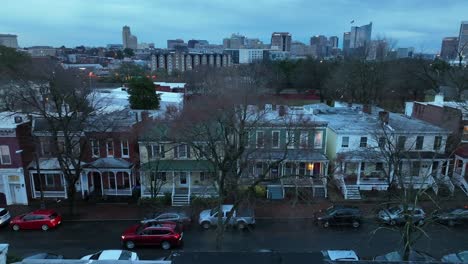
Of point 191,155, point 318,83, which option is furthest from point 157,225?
point 318,83

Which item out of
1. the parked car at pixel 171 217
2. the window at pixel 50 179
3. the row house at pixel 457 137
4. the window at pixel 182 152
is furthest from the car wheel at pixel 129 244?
the row house at pixel 457 137

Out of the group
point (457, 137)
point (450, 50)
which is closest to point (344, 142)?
point (457, 137)

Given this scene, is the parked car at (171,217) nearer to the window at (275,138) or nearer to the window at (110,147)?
the window at (110,147)

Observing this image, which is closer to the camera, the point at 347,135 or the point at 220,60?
the point at 347,135

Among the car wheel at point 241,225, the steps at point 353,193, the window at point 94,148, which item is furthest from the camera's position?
the window at point 94,148

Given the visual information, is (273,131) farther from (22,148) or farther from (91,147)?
(22,148)

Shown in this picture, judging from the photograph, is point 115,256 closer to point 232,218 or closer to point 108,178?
point 232,218
